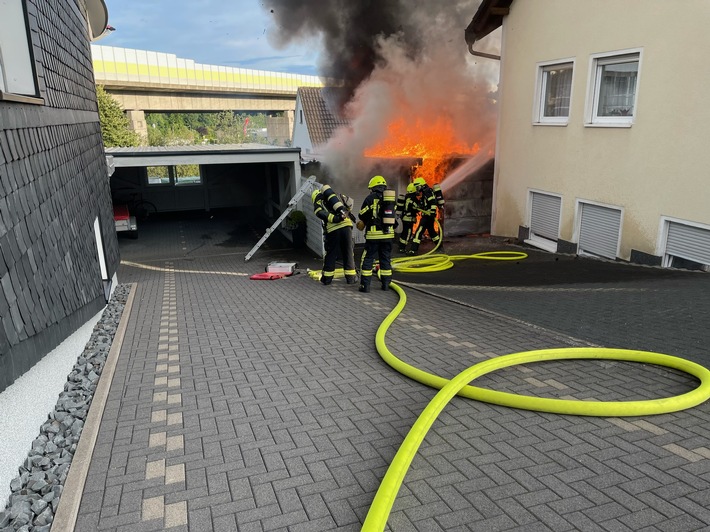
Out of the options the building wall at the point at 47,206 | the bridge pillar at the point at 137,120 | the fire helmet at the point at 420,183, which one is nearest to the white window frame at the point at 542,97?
the fire helmet at the point at 420,183

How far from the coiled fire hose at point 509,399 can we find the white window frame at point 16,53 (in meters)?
3.88

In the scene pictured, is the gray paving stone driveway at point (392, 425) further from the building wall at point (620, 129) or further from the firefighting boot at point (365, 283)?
the building wall at point (620, 129)

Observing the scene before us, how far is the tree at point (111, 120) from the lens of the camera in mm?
24672

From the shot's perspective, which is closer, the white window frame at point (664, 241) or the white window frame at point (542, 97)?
the white window frame at point (664, 241)

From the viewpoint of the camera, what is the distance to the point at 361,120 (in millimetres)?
15273

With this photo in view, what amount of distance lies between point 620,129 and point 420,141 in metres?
7.24

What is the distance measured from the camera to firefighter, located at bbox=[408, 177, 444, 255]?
11.3 meters

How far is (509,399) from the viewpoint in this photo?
3428 millimetres

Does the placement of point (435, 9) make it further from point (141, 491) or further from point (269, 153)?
point (141, 491)

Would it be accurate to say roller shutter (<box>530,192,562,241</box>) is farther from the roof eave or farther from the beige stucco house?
the roof eave

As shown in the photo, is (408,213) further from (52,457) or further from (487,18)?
(52,457)

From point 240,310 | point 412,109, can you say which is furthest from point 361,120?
point 240,310

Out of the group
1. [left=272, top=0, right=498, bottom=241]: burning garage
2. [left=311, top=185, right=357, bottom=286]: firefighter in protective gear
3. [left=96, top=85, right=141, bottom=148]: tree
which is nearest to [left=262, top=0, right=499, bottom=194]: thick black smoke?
[left=272, top=0, right=498, bottom=241]: burning garage

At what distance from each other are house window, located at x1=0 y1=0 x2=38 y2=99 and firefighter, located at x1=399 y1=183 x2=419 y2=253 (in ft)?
27.3
